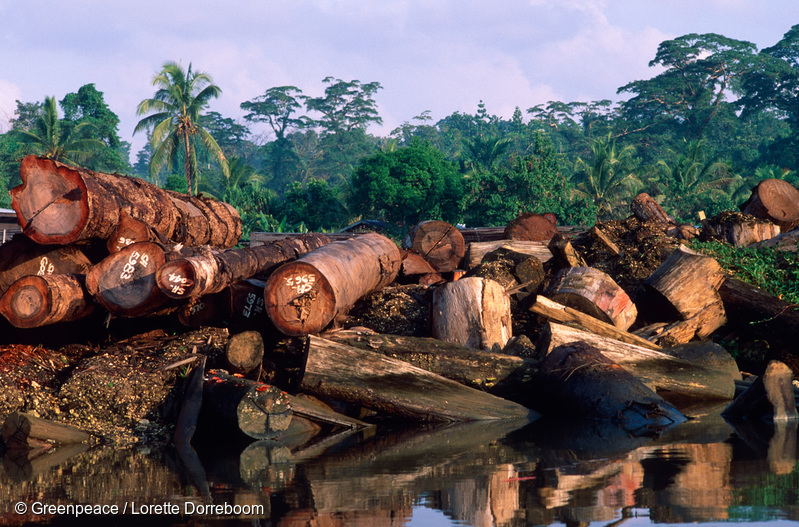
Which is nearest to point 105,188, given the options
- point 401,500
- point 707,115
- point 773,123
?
point 401,500

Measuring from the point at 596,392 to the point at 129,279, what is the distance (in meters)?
4.55

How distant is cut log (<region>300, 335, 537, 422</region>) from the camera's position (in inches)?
271

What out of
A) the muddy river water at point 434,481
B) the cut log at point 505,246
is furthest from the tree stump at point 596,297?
the muddy river water at point 434,481

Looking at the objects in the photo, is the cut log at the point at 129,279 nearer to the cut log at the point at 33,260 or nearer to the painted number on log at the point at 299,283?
the cut log at the point at 33,260

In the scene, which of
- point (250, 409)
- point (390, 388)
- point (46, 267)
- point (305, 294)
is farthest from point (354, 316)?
point (46, 267)

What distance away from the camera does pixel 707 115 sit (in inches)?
2002

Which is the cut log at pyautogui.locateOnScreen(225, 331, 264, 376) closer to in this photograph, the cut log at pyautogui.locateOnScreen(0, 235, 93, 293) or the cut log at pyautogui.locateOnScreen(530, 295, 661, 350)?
the cut log at pyautogui.locateOnScreen(0, 235, 93, 293)

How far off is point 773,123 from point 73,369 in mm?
57062

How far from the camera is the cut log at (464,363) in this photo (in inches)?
290

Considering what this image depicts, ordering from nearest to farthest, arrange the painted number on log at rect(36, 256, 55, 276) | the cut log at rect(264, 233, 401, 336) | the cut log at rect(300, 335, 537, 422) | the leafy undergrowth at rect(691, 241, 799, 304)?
the cut log at rect(300, 335, 537, 422) < the cut log at rect(264, 233, 401, 336) < the painted number on log at rect(36, 256, 55, 276) < the leafy undergrowth at rect(691, 241, 799, 304)

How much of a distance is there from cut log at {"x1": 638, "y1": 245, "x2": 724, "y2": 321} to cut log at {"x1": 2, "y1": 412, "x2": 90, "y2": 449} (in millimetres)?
6694

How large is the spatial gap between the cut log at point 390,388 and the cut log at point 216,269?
3.86 feet

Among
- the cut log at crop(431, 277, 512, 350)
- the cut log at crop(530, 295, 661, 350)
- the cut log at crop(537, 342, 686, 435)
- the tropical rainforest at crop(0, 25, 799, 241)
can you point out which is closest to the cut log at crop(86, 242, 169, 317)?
the cut log at crop(431, 277, 512, 350)

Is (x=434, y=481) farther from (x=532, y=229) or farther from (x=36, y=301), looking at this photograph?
(x=532, y=229)
